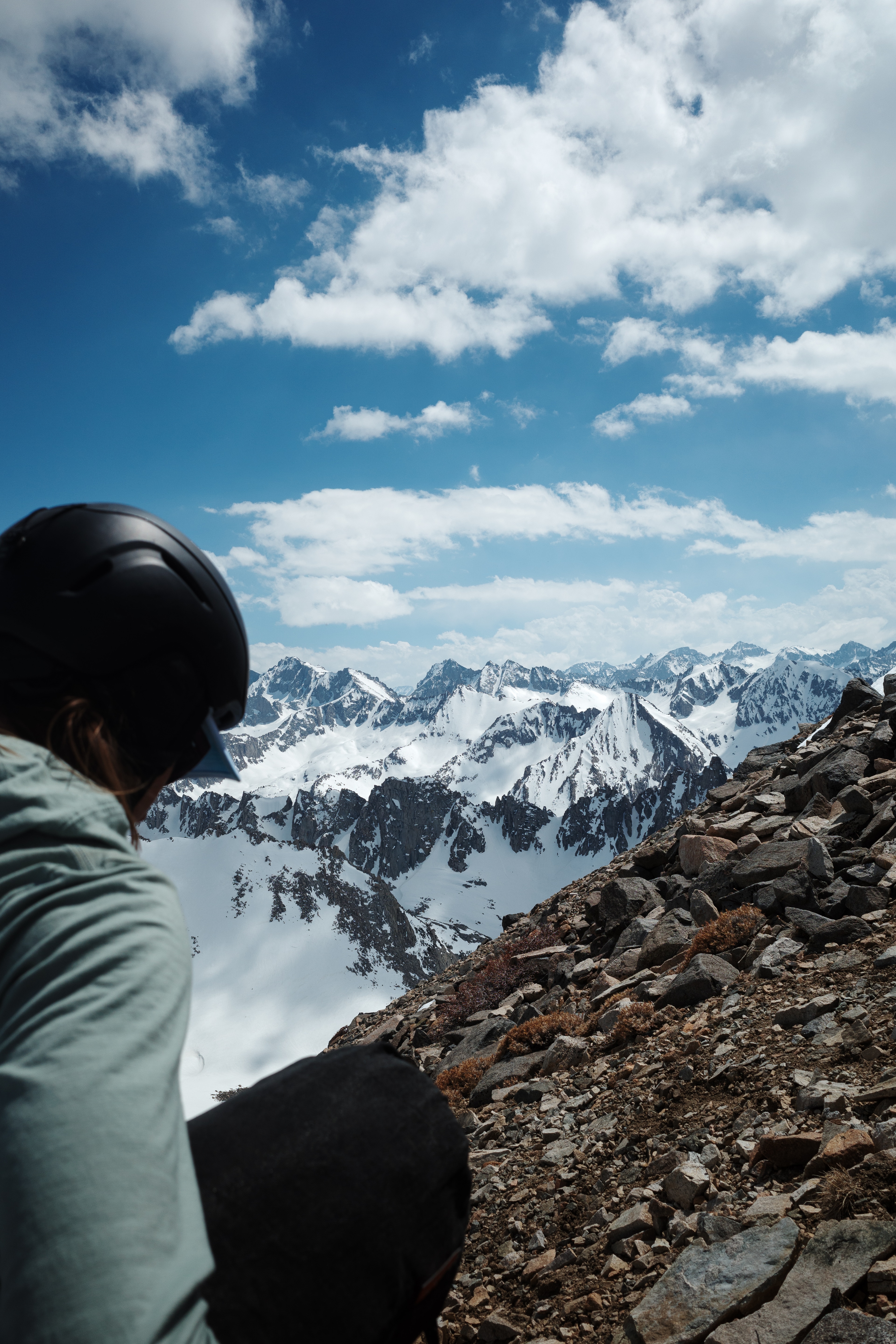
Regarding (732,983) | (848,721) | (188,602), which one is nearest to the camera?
(188,602)

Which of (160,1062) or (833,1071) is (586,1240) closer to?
(833,1071)

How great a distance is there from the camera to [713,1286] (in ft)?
13.7

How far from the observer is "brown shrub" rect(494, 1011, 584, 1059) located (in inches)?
393

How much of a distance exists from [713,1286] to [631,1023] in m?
4.71

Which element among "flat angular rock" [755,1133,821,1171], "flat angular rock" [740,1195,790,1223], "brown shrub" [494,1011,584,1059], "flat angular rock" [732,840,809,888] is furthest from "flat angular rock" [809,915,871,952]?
"flat angular rock" [740,1195,790,1223]

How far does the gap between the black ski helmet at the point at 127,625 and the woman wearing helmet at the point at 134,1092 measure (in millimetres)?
11

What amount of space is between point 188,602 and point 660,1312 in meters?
4.75

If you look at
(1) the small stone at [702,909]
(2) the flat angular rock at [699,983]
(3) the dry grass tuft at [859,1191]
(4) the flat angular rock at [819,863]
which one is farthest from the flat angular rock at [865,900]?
(3) the dry grass tuft at [859,1191]

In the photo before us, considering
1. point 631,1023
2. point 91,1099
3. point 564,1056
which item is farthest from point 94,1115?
point 564,1056

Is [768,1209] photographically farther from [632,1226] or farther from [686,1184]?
[632,1226]

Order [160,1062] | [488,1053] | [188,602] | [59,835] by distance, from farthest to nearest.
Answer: [488,1053] < [188,602] < [59,835] < [160,1062]

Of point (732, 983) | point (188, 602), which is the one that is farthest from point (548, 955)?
point (188, 602)

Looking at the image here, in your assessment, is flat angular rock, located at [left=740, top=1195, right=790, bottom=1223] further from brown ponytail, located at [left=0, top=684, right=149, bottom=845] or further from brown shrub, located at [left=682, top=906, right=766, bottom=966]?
brown shrub, located at [left=682, top=906, right=766, bottom=966]

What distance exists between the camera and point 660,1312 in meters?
4.16
